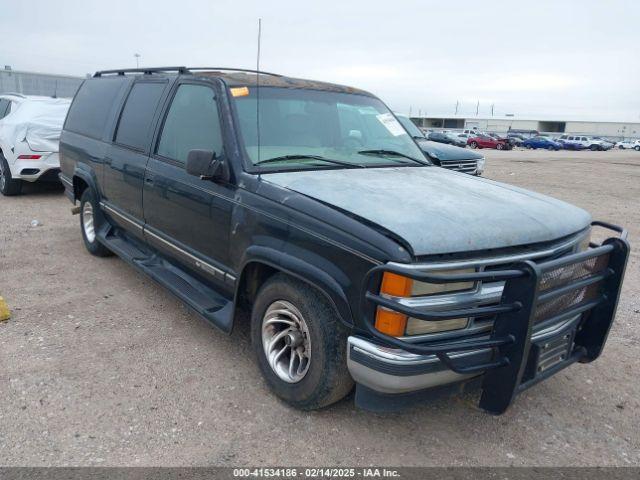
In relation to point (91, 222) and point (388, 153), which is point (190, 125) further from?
point (91, 222)

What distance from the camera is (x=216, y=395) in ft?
10.5

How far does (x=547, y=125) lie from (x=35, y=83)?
334ft

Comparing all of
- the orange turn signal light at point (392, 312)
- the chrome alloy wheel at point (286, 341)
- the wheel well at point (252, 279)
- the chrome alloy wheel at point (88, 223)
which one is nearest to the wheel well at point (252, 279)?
the wheel well at point (252, 279)

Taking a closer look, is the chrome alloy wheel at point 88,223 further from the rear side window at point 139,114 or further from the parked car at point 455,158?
the parked car at point 455,158

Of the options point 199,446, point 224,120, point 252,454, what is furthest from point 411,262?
point 224,120

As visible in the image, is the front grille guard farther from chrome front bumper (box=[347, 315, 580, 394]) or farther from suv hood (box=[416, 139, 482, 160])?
suv hood (box=[416, 139, 482, 160])

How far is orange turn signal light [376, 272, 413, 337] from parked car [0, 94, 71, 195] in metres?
7.86

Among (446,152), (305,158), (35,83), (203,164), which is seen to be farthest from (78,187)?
(35,83)

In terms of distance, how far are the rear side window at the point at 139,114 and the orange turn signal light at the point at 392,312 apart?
9.33 ft

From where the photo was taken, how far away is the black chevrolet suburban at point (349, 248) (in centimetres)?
241

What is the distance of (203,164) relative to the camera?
3227 mm

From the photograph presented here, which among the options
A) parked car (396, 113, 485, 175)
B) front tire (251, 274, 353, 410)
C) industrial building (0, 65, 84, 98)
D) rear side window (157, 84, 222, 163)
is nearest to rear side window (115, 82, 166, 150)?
rear side window (157, 84, 222, 163)

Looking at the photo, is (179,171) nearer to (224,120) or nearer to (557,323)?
(224,120)

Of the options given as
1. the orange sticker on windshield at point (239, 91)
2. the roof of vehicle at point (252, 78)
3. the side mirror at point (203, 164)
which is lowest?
the side mirror at point (203, 164)
